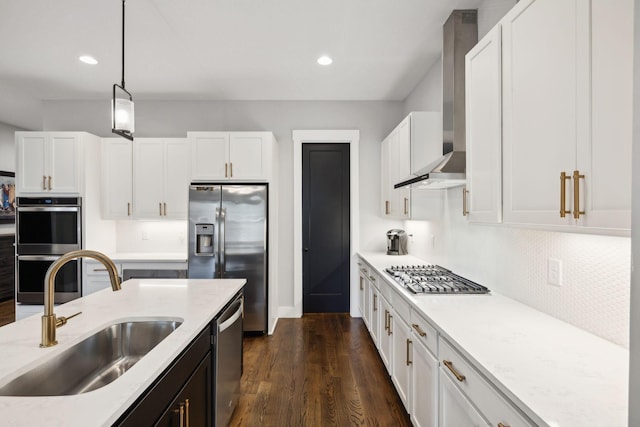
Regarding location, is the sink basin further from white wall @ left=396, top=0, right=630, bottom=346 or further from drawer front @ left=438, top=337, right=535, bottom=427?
white wall @ left=396, top=0, right=630, bottom=346

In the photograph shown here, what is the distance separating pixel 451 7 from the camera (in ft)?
7.86

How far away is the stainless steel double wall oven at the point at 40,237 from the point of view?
3.79 m

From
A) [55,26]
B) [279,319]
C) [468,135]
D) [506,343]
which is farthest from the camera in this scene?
[279,319]

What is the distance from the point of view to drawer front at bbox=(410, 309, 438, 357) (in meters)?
1.67

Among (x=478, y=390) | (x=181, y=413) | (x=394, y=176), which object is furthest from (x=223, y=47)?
(x=478, y=390)

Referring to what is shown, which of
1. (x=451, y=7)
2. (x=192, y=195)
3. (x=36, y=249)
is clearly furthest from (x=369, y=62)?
(x=36, y=249)

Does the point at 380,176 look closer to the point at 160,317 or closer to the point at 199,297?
the point at 199,297

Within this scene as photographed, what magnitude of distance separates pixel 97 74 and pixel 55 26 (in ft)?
3.17

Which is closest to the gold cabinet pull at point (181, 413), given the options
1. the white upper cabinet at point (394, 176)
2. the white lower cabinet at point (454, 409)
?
the white lower cabinet at point (454, 409)

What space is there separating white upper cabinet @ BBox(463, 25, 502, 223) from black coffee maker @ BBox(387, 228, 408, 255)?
2.14 m

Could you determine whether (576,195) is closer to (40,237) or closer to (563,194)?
(563,194)

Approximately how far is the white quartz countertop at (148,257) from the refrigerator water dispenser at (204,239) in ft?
0.83

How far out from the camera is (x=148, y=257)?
3963 mm

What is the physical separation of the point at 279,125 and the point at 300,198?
0.97 metres
